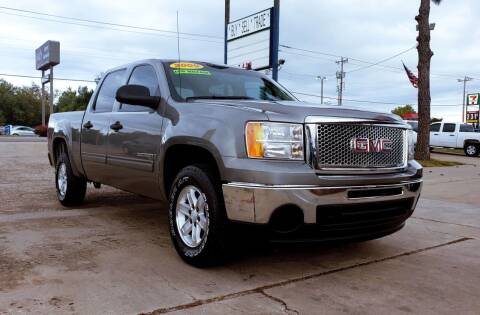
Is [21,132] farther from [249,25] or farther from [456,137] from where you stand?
[456,137]

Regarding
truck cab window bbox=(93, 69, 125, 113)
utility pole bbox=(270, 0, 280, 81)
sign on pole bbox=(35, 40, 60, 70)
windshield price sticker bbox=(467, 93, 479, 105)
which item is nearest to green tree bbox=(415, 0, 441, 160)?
utility pole bbox=(270, 0, 280, 81)

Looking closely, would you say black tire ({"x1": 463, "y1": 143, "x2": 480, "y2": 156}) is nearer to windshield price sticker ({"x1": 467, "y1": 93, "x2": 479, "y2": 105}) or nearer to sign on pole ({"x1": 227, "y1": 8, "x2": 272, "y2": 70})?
sign on pole ({"x1": 227, "y1": 8, "x2": 272, "y2": 70})

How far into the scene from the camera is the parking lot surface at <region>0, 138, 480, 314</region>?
3.17 m

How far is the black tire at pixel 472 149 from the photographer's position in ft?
82.0

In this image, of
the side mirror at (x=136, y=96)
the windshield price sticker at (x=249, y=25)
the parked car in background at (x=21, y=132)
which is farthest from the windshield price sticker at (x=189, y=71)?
Result: the parked car in background at (x=21, y=132)

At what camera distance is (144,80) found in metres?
5.19

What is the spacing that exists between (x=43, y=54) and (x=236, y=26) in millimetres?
51969

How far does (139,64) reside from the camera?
17.6ft

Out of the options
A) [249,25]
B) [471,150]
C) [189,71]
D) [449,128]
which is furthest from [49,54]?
[189,71]

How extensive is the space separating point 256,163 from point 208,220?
0.62 metres

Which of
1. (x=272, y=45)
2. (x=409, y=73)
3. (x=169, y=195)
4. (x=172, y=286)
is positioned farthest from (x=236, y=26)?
(x=409, y=73)

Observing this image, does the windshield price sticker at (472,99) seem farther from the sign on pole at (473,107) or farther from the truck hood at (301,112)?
the truck hood at (301,112)

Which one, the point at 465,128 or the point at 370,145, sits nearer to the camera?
the point at 370,145

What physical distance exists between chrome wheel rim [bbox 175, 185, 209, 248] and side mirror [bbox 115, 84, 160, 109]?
967 mm
